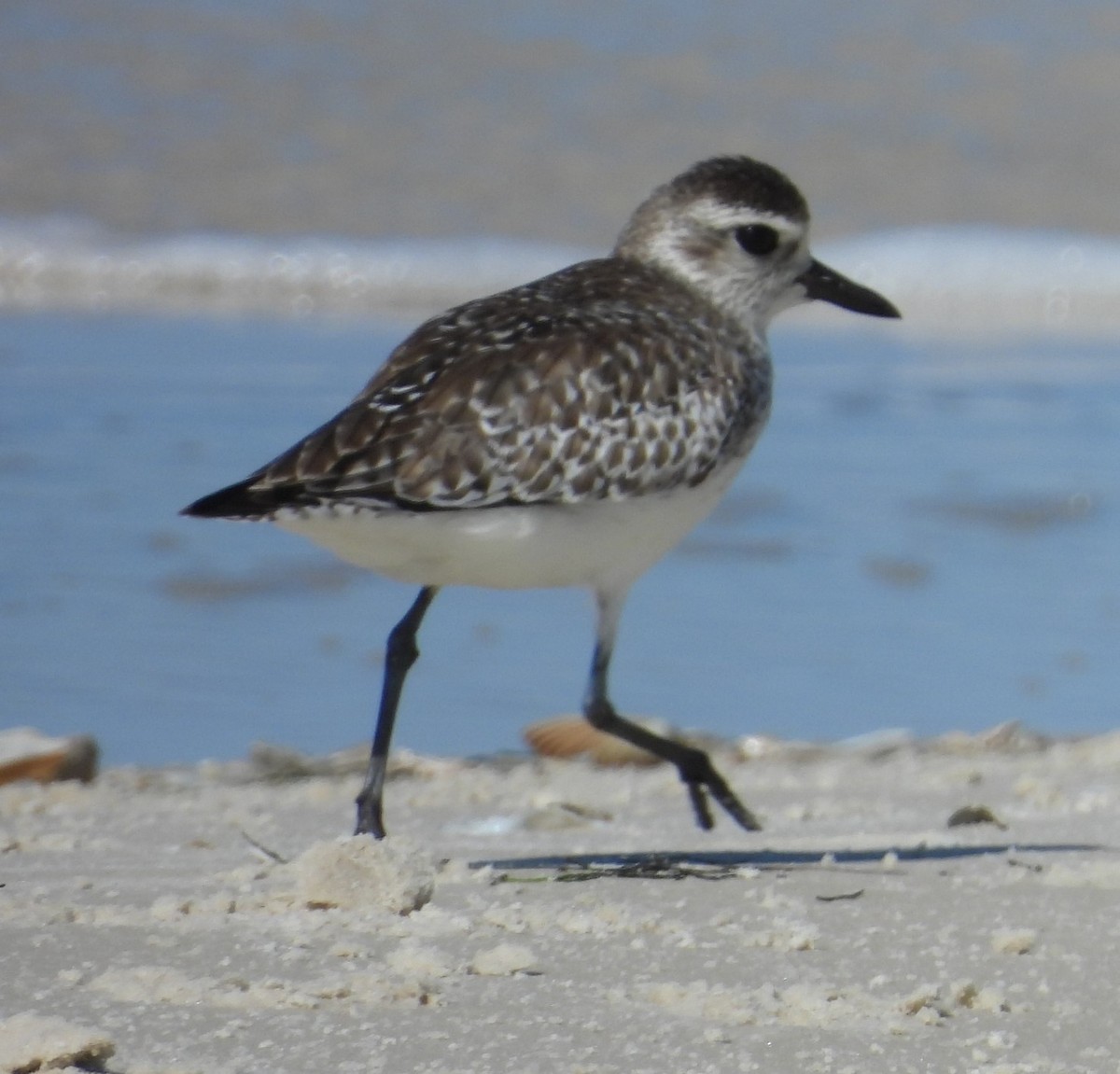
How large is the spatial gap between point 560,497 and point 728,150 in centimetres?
1298

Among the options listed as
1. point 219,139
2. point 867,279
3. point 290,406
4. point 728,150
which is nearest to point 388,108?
point 219,139

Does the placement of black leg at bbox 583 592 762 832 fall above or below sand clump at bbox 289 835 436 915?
below

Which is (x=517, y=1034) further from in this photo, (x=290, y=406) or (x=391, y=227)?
(x=391, y=227)

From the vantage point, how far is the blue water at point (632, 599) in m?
7.04

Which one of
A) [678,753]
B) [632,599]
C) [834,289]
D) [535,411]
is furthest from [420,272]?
[535,411]

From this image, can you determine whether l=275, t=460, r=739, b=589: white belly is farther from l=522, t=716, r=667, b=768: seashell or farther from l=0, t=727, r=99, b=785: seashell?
l=522, t=716, r=667, b=768: seashell

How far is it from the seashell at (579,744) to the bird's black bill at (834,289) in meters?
1.38

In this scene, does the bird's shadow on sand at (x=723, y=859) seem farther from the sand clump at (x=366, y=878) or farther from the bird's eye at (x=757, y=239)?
the bird's eye at (x=757, y=239)

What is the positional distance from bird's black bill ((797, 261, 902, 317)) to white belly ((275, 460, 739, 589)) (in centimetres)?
105

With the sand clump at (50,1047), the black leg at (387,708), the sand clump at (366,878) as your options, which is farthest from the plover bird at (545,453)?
the sand clump at (50,1047)

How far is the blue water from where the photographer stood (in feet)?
23.1

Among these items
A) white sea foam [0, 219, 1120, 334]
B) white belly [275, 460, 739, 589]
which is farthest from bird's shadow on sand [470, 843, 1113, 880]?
white sea foam [0, 219, 1120, 334]

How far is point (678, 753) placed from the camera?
17.0 feet

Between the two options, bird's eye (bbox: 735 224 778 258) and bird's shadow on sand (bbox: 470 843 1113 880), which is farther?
bird's eye (bbox: 735 224 778 258)
